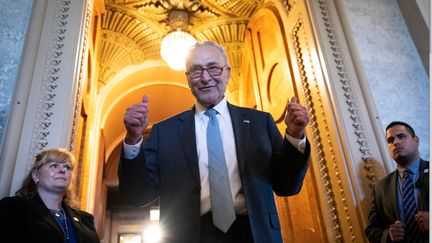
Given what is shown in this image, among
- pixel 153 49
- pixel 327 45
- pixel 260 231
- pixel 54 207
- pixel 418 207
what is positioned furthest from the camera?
pixel 153 49

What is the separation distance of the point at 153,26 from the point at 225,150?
4.43 metres

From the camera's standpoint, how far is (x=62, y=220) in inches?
83.8

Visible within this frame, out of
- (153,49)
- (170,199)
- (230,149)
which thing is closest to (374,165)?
(230,149)

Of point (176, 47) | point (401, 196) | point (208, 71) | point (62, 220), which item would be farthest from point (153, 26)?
point (401, 196)

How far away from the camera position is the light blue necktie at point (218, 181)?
1.30 meters

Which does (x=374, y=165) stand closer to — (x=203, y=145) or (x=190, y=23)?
(x=203, y=145)

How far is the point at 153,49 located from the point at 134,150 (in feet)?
16.2

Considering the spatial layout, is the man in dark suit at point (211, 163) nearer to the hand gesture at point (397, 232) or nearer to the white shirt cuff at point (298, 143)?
the white shirt cuff at point (298, 143)

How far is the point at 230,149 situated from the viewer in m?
1.52

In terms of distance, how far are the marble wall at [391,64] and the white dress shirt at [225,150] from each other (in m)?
1.65

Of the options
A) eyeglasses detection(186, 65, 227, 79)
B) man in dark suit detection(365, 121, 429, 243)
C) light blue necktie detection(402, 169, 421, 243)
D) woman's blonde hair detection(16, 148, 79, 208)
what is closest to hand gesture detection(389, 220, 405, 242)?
man in dark suit detection(365, 121, 429, 243)

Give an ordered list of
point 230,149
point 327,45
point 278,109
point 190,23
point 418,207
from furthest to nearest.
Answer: point 190,23 < point 278,109 < point 327,45 < point 418,207 < point 230,149

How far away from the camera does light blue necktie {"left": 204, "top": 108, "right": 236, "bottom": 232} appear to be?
1299 mm

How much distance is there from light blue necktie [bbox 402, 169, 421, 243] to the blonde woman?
1767mm
